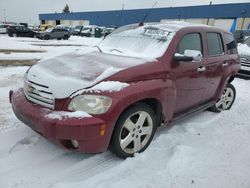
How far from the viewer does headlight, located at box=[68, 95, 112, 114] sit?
3.00m

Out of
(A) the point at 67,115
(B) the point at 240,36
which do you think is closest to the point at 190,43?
(A) the point at 67,115

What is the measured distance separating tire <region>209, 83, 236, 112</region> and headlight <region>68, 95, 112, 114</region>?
3.29 metres

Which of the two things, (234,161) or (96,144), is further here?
(234,161)

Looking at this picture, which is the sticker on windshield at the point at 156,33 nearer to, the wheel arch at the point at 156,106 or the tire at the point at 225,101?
the wheel arch at the point at 156,106

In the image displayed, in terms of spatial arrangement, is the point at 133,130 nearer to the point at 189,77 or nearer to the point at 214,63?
the point at 189,77

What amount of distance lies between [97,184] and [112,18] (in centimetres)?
6076

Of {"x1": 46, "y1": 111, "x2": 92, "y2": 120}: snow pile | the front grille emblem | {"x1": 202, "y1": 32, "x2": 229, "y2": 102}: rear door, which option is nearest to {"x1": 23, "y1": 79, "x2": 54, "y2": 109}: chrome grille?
the front grille emblem

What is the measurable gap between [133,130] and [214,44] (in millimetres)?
2514

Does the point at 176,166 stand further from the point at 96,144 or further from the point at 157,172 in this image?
the point at 96,144

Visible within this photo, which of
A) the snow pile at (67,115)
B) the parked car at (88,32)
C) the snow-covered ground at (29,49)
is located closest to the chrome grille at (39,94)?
the snow pile at (67,115)

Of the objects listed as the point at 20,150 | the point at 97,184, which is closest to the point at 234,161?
the point at 97,184

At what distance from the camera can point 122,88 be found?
3.13m

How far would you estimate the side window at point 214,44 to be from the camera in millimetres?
4824

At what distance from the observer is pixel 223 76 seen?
5254 millimetres
